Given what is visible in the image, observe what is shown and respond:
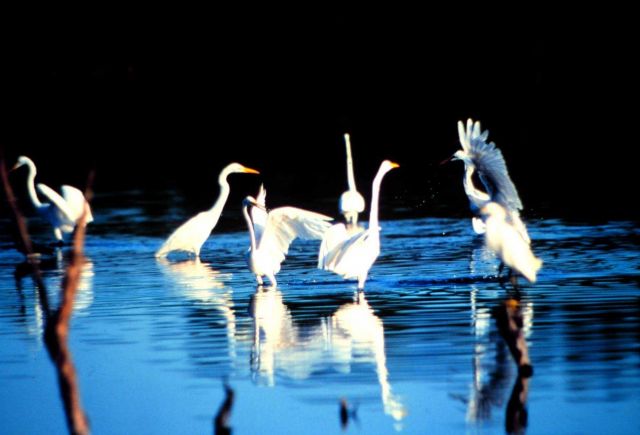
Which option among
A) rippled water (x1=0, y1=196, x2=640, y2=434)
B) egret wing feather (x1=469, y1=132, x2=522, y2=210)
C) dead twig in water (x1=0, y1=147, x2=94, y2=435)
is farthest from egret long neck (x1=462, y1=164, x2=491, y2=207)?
dead twig in water (x1=0, y1=147, x2=94, y2=435)

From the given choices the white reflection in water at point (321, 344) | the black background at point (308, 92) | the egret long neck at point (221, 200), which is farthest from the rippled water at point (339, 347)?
the black background at point (308, 92)

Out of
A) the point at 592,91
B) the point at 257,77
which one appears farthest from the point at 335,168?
the point at 257,77

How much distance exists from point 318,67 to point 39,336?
28035 mm

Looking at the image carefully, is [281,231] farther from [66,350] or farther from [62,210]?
[66,350]

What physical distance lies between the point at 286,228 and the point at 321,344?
3.56 metres

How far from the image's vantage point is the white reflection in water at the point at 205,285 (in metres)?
11.0

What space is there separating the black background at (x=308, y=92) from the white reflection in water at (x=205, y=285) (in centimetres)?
826

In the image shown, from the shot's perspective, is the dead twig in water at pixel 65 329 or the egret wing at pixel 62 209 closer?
the dead twig in water at pixel 65 329

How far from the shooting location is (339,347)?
9391 mm

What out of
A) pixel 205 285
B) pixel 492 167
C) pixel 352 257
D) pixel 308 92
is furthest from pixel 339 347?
pixel 308 92

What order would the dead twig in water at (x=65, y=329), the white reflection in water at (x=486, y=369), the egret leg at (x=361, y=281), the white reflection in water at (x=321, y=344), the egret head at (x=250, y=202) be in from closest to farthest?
the dead twig in water at (x=65, y=329)
the white reflection in water at (x=486, y=369)
the white reflection in water at (x=321, y=344)
the egret leg at (x=361, y=281)
the egret head at (x=250, y=202)

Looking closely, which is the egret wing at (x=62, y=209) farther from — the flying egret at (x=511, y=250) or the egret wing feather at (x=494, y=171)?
the flying egret at (x=511, y=250)

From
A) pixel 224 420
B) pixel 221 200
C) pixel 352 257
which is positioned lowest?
pixel 224 420

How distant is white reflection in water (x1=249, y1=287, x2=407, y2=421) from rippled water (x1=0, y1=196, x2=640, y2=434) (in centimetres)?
2
